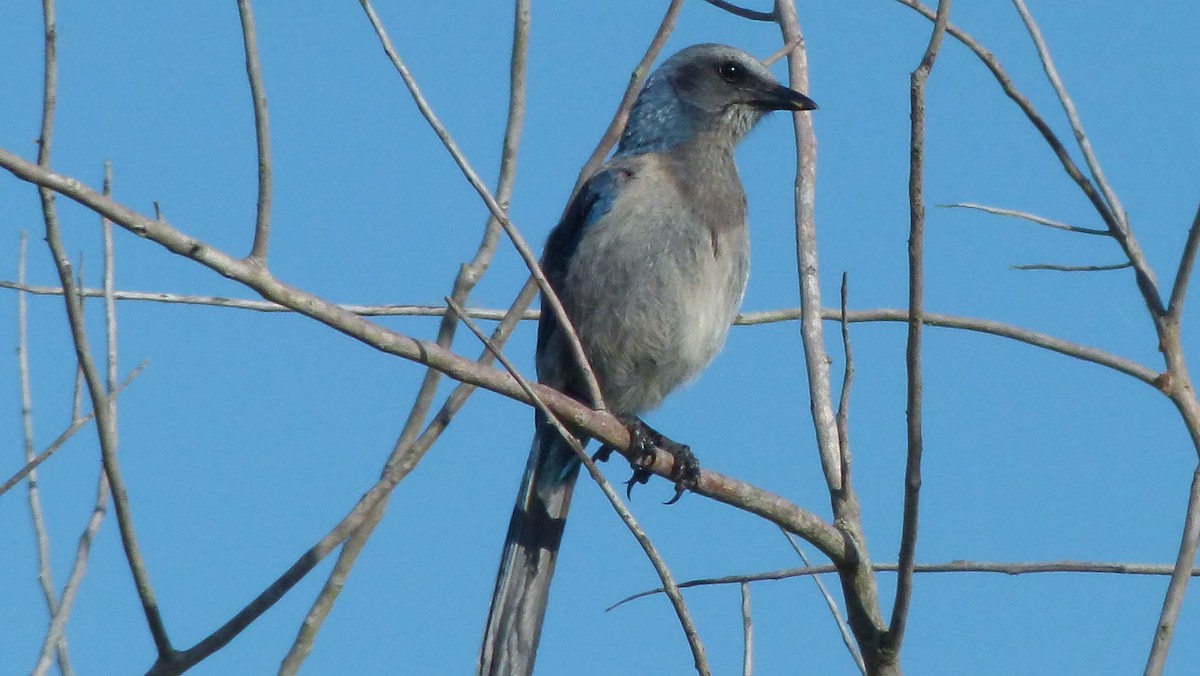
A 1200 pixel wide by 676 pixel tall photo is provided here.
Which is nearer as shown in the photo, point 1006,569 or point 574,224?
point 1006,569

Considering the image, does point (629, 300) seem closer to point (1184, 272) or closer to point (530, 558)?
point (530, 558)

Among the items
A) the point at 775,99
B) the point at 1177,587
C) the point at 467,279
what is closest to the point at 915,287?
the point at 1177,587

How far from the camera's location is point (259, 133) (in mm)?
2805

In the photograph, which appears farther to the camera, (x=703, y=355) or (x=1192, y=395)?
(x=703, y=355)

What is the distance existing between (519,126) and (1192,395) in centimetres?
178

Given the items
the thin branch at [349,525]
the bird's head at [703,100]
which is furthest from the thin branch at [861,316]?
the bird's head at [703,100]

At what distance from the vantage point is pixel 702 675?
2.75 m

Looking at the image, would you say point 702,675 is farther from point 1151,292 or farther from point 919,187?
point 1151,292

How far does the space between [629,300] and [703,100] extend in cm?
111

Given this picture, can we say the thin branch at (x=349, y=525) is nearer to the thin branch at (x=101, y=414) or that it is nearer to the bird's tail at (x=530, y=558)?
the thin branch at (x=101, y=414)

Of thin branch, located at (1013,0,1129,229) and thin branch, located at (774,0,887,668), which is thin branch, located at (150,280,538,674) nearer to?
thin branch, located at (774,0,887,668)

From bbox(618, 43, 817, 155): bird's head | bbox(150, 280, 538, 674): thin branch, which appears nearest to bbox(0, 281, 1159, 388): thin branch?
Answer: bbox(150, 280, 538, 674): thin branch

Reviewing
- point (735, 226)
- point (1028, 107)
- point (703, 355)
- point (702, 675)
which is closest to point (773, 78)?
point (735, 226)

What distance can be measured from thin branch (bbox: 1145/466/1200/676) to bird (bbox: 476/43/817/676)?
184 centimetres
